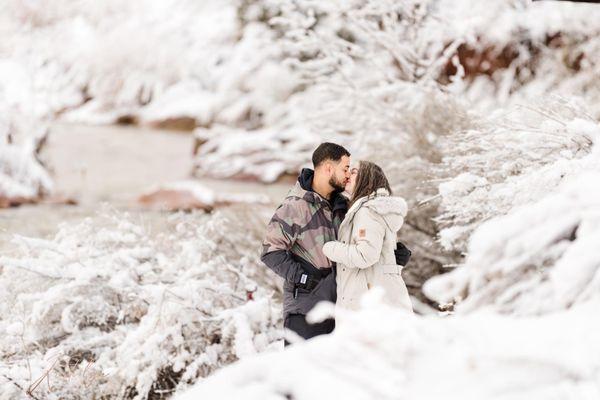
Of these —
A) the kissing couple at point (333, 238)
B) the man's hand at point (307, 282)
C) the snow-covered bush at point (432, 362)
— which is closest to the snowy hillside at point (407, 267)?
the snow-covered bush at point (432, 362)

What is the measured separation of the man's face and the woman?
0.04 m

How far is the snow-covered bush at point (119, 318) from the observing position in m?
3.28

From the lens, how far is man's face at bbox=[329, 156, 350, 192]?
2.70 m

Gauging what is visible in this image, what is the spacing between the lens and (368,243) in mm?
2486

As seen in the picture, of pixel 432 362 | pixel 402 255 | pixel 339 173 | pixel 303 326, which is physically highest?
pixel 432 362

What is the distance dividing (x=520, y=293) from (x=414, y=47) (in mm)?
5117

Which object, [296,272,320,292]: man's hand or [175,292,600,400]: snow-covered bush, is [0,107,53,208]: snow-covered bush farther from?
[175,292,600,400]: snow-covered bush

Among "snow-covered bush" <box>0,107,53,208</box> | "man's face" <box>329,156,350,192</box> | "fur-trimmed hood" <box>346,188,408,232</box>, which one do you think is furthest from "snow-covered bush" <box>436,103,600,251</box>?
"snow-covered bush" <box>0,107,53,208</box>

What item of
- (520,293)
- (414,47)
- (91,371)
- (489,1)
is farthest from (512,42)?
(520,293)

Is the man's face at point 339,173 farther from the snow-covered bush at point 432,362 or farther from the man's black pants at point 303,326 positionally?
the snow-covered bush at point 432,362

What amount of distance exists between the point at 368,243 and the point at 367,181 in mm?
281

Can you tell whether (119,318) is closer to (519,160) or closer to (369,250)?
(369,250)

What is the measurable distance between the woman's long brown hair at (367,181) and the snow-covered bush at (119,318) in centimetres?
111

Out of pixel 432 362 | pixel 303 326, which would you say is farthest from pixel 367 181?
pixel 432 362
